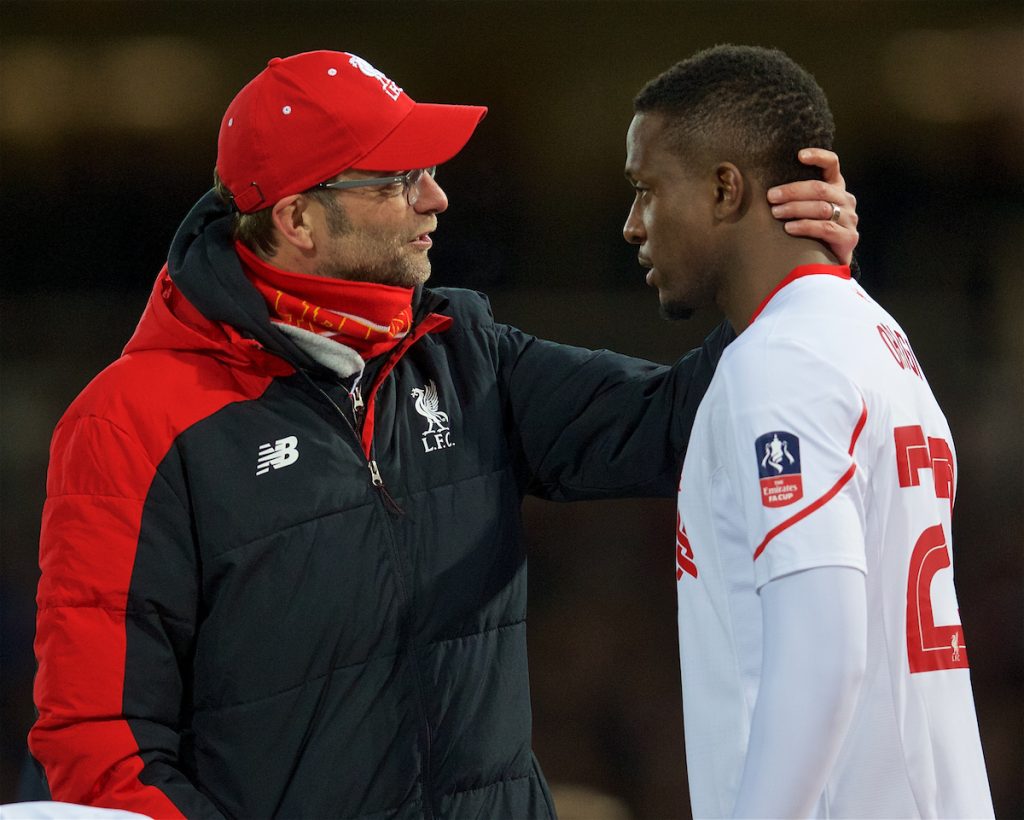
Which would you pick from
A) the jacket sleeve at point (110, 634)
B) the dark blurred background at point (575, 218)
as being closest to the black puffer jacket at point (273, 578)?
the jacket sleeve at point (110, 634)

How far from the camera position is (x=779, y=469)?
1171 millimetres

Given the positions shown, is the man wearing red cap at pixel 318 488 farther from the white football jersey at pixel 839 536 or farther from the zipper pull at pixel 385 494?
the white football jersey at pixel 839 536

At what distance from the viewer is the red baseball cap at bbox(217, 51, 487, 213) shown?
5.50 feet

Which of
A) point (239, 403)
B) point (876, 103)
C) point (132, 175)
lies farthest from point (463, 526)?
point (876, 103)

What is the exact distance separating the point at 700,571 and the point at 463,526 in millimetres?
434

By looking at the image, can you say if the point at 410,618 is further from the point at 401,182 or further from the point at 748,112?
the point at 748,112

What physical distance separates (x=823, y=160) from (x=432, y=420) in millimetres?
621

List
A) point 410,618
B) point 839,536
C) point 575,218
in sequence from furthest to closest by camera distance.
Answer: point 575,218
point 410,618
point 839,536

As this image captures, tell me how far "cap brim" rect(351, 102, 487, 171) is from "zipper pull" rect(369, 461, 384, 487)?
0.41 meters

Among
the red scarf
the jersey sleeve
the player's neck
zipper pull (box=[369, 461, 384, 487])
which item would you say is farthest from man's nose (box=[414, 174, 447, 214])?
the jersey sleeve

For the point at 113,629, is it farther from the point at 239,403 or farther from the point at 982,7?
the point at 982,7

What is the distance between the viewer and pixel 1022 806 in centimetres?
371

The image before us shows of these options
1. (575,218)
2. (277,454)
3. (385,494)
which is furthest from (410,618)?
(575,218)

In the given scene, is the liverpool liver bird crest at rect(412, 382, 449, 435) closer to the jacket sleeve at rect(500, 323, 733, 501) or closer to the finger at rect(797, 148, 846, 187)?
the jacket sleeve at rect(500, 323, 733, 501)
